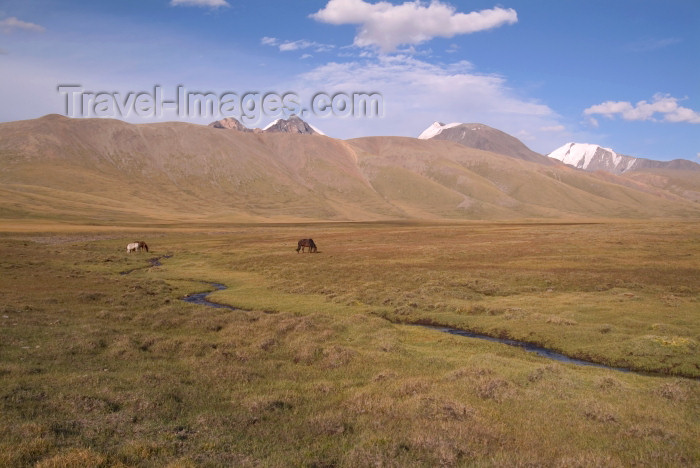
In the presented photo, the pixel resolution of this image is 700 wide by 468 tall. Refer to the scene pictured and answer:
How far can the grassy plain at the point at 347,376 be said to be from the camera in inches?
446

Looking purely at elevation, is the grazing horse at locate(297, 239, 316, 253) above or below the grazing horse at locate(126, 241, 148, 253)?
above

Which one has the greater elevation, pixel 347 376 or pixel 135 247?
pixel 347 376

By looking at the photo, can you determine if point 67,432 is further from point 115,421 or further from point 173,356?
point 173,356

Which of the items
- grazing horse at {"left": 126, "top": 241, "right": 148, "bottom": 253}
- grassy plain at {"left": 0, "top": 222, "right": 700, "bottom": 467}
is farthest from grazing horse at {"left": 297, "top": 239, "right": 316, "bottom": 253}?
grassy plain at {"left": 0, "top": 222, "right": 700, "bottom": 467}

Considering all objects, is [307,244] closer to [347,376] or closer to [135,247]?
[135,247]

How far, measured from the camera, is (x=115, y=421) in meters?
12.3

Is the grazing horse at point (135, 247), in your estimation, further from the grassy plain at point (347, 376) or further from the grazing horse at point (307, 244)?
the grassy plain at point (347, 376)

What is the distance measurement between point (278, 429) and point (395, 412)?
3.69 meters

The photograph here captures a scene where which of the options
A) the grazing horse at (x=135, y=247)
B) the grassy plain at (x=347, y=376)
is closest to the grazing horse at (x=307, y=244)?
the grazing horse at (x=135, y=247)

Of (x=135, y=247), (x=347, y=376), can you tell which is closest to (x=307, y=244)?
(x=135, y=247)

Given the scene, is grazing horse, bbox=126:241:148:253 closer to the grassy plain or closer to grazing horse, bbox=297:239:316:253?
grazing horse, bbox=297:239:316:253

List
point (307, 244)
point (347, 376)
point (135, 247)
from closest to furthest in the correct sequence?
point (347, 376) < point (307, 244) < point (135, 247)

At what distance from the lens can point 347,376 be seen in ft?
58.3

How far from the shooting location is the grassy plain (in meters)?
11.3
